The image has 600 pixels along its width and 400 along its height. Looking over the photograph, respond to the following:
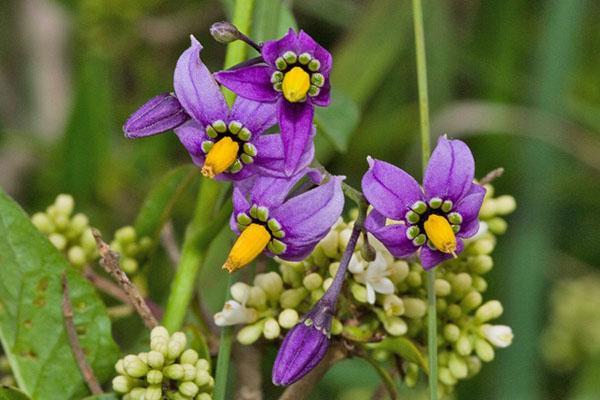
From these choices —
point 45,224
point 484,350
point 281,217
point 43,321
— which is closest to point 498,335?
point 484,350

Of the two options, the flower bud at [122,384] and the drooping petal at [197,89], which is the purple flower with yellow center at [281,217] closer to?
the drooping petal at [197,89]

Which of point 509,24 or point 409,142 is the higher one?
point 509,24

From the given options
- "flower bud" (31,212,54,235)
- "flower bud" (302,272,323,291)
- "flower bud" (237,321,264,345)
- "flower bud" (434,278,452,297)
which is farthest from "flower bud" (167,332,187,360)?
"flower bud" (31,212,54,235)

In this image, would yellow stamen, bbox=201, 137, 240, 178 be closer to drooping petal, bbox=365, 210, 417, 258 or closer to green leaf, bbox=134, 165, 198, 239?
drooping petal, bbox=365, 210, 417, 258

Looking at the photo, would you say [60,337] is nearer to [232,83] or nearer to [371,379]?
[232,83]

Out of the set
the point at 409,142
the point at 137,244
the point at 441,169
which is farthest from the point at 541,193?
the point at 441,169

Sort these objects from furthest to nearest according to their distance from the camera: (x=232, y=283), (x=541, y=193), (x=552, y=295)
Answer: (x=552, y=295) → (x=541, y=193) → (x=232, y=283)

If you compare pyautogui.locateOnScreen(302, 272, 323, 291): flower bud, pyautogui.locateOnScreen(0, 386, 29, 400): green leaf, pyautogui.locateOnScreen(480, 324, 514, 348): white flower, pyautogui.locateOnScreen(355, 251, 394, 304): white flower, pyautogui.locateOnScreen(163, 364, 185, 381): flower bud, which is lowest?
pyautogui.locateOnScreen(0, 386, 29, 400): green leaf
